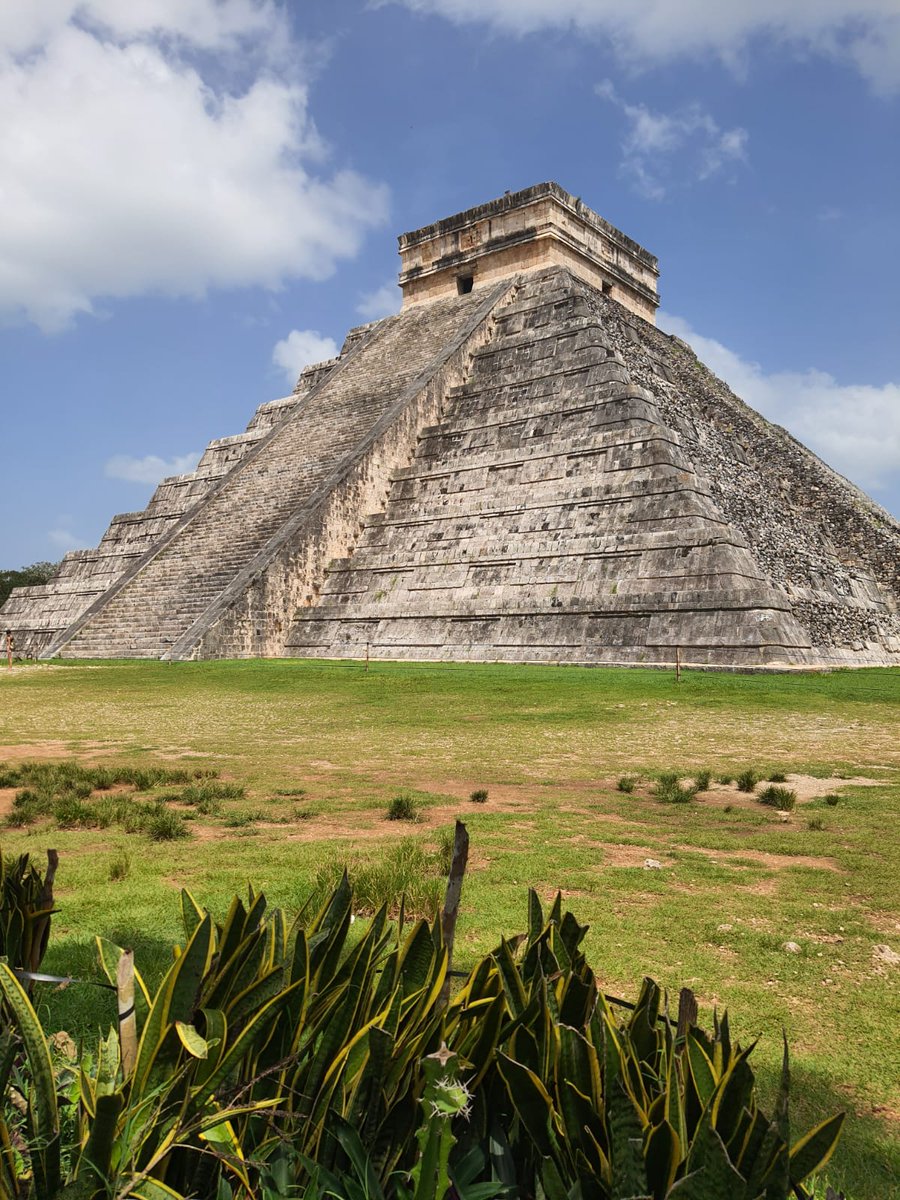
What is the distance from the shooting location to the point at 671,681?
13.4 m

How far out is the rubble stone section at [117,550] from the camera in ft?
81.7

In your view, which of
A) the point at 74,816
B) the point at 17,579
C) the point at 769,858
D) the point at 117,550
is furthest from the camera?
the point at 17,579

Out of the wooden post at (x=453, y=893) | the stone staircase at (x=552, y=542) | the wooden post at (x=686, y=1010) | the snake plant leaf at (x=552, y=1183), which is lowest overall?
the snake plant leaf at (x=552, y=1183)

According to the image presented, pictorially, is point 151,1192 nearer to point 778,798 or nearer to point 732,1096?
point 732,1096

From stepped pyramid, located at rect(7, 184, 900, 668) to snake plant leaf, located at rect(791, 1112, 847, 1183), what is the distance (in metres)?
13.8

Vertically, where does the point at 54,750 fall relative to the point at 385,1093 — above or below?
below


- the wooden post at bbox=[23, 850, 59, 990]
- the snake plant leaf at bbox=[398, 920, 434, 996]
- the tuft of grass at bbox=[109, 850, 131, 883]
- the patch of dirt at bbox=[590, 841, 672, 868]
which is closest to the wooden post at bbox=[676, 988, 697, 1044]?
the snake plant leaf at bbox=[398, 920, 434, 996]

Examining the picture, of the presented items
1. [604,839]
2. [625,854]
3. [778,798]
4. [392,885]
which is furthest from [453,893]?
[778,798]

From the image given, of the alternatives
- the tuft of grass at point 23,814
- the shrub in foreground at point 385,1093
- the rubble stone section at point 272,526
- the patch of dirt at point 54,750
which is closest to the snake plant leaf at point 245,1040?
the shrub in foreground at point 385,1093

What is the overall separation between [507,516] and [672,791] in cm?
1341

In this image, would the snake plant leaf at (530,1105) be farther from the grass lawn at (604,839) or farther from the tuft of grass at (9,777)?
the tuft of grass at (9,777)

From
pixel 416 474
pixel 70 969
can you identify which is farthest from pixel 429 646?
pixel 70 969

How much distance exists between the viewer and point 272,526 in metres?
21.7

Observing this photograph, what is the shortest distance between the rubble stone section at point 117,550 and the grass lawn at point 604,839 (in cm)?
1423
